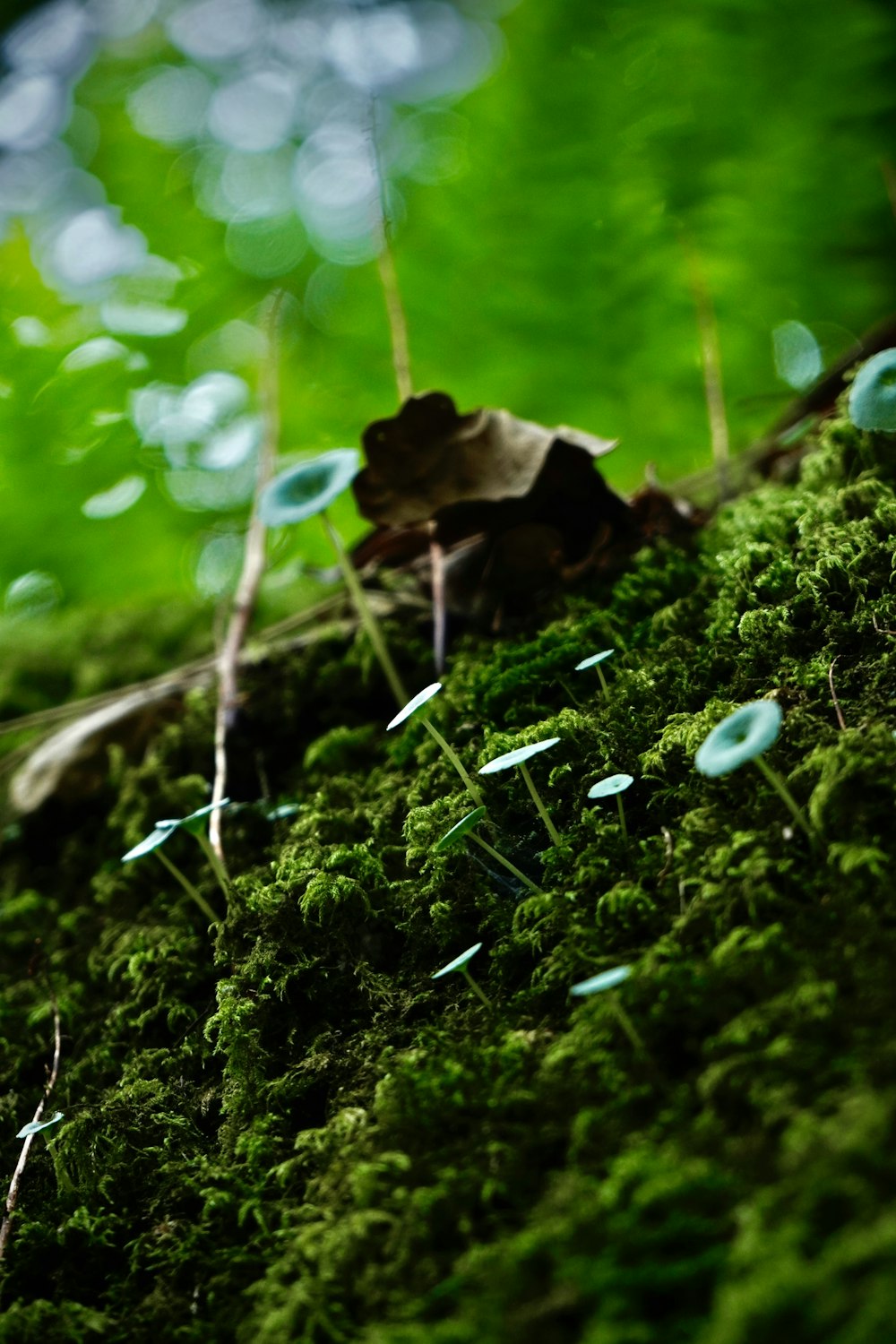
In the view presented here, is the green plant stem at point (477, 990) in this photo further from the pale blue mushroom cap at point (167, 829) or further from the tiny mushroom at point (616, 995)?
the pale blue mushroom cap at point (167, 829)

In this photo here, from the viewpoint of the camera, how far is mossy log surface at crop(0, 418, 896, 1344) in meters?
0.83

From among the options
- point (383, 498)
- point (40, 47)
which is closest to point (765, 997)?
point (383, 498)

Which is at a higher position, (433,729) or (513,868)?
(433,729)

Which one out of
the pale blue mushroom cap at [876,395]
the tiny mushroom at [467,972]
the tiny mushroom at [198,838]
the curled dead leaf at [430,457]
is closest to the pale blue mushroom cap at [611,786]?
the tiny mushroom at [467,972]

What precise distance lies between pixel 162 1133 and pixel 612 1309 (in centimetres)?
85

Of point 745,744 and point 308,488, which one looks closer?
point 745,744

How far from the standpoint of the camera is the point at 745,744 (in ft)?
3.56

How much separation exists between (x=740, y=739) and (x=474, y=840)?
1.59 feet

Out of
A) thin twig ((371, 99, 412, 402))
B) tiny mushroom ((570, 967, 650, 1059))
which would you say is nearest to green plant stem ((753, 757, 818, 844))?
tiny mushroom ((570, 967, 650, 1059))

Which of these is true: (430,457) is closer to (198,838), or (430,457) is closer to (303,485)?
(303,485)

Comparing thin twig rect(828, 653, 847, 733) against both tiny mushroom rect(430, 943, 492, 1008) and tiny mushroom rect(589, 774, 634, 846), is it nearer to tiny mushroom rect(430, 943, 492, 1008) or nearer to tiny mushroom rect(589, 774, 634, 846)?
tiny mushroom rect(589, 774, 634, 846)

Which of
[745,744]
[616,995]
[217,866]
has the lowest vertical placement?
[217,866]

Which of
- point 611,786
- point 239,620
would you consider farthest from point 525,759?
point 239,620

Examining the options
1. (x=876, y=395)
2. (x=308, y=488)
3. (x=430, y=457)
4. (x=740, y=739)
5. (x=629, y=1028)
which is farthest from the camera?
(x=430, y=457)
